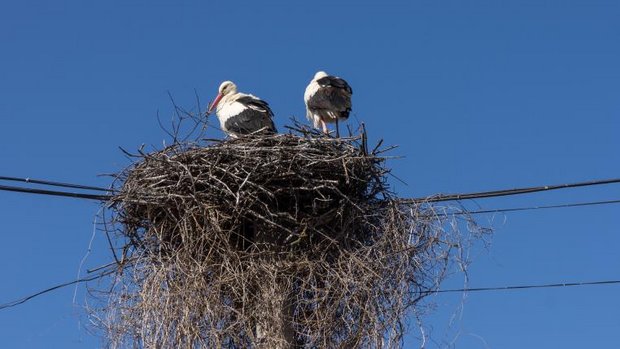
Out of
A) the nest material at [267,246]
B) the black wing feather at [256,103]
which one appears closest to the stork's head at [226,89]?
the black wing feather at [256,103]

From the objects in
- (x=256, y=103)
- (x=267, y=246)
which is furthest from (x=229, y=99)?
(x=267, y=246)

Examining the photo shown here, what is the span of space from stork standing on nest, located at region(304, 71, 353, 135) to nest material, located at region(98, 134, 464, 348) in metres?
2.03

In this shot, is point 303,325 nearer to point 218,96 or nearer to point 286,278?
point 286,278

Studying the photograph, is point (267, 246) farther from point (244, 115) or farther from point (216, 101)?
point (216, 101)

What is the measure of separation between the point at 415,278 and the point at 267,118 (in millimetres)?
2194

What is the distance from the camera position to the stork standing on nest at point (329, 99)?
27.5 feet

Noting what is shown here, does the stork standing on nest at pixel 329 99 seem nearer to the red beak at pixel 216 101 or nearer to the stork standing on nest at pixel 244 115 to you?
the stork standing on nest at pixel 244 115

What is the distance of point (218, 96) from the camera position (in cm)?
916

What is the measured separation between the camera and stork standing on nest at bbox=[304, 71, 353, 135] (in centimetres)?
837

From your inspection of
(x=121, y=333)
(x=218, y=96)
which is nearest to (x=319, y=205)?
(x=121, y=333)

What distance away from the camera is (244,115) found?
7.86 metres

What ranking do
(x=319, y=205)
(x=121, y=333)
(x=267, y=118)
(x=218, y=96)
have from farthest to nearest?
(x=218, y=96) < (x=267, y=118) < (x=319, y=205) < (x=121, y=333)

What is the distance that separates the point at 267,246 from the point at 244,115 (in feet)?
6.29

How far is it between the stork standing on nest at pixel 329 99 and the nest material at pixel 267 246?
6.66 feet
